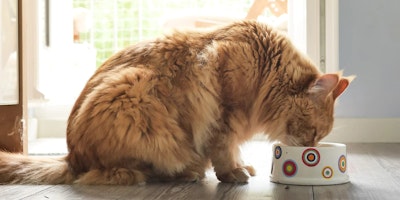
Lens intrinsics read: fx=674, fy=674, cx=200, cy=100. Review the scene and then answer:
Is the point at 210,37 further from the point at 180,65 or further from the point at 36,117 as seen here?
the point at 36,117

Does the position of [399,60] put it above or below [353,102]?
above

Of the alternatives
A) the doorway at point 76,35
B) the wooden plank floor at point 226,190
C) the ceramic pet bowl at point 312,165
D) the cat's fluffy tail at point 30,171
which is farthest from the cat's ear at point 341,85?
the cat's fluffy tail at point 30,171

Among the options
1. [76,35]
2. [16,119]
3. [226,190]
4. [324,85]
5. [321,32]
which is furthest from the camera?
[76,35]

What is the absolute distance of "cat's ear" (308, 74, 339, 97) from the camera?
85.0 inches

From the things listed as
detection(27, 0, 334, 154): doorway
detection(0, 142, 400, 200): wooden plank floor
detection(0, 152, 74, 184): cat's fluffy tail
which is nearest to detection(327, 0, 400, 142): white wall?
detection(27, 0, 334, 154): doorway

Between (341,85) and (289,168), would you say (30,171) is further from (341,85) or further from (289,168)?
(341,85)

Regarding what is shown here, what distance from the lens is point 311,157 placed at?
2.18 m

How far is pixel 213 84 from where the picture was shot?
89.0 inches

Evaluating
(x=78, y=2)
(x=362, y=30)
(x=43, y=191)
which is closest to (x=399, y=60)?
(x=362, y=30)

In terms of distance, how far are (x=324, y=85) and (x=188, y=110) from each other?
456 millimetres

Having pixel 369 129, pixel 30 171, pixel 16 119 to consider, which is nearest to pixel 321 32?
pixel 369 129

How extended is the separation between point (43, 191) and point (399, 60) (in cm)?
220

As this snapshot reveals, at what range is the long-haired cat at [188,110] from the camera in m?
2.17

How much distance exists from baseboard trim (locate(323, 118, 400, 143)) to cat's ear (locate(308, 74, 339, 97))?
1396 millimetres
